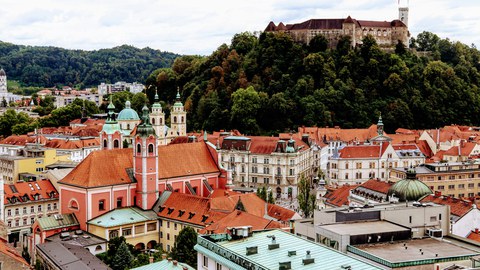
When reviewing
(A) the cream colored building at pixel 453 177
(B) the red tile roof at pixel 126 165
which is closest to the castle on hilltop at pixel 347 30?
(A) the cream colored building at pixel 453 177

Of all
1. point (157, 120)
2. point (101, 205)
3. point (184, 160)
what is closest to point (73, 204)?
point (101, 205)

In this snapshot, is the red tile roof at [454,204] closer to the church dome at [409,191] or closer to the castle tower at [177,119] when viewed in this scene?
the church dome at [409,191]

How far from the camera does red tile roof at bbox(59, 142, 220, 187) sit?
183 ft

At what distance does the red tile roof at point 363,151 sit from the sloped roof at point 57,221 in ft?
137

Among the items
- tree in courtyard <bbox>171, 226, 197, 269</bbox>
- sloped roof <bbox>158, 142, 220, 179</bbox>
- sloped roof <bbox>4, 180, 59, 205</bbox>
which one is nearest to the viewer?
tree in courtyard <bbox>171, 226, 197, 269</bbox>

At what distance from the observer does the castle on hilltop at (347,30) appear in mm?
126750

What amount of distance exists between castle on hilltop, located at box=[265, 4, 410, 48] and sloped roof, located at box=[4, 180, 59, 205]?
75789mm

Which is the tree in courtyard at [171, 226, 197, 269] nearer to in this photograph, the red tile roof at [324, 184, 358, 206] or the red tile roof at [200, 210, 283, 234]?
the red tile roof at [200, 210, 283, 234]

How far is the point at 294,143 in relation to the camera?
84.6 m

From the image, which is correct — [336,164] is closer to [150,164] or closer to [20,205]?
[150,164]

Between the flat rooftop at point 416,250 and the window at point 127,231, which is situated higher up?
the flat rooftop at point 416,250

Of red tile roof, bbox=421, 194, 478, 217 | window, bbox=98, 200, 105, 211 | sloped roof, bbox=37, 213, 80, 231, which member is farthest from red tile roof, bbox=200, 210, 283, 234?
sloped roof, bbox=37, 213, 80, 231

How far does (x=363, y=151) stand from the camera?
284 ft

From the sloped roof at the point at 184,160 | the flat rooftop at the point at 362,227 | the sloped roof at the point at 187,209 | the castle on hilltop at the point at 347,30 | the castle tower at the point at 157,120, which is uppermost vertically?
the castle on hilltop at the point at 347,30
